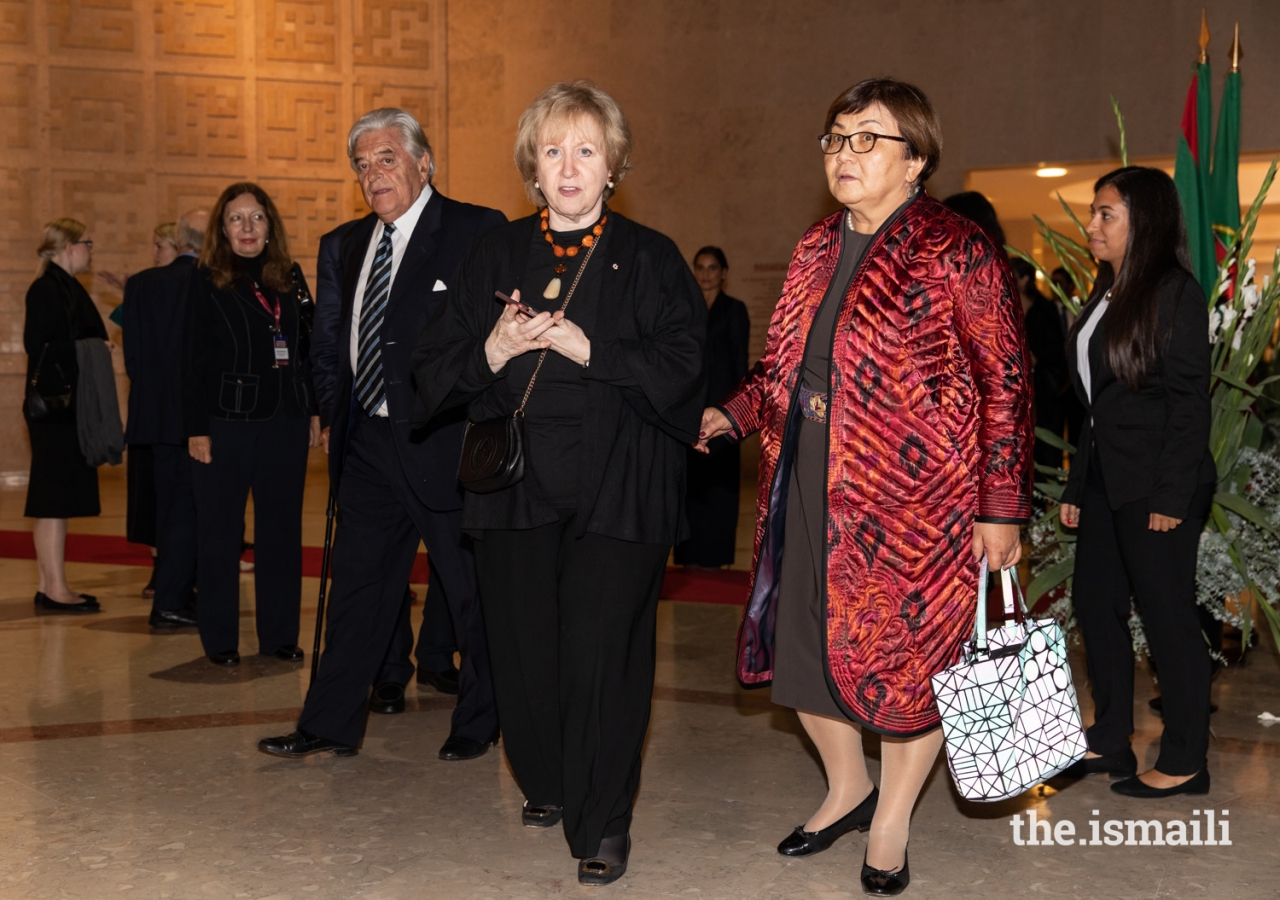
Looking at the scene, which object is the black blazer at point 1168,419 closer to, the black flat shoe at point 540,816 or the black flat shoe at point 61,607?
the black flat shoe at point 540,816

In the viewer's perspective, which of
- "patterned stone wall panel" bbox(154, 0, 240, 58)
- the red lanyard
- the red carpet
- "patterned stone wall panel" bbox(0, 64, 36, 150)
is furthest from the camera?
"patterned stone wall panel" bbox(154, 0, 240, 58)

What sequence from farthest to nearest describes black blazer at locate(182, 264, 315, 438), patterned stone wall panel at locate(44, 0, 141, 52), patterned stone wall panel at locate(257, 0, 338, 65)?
patterned stone wall panel at locate(257, 0, 338, 65) → patterned stone wall panel at locate(44, 0, 141, 52) → black blazer at locate(182, 264, 315, 438)

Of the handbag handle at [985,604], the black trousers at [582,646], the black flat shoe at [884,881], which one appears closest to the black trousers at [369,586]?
the black trousers at [582,646]

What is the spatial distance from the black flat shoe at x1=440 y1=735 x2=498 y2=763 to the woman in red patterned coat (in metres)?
1.38

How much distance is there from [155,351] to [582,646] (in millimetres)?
3992

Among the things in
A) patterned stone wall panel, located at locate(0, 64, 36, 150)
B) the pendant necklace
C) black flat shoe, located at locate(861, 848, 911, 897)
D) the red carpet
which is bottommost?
the red carpet

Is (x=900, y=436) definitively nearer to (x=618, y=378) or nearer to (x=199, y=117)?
(x=618, y=378)

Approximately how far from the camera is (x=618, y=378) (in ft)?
9.64

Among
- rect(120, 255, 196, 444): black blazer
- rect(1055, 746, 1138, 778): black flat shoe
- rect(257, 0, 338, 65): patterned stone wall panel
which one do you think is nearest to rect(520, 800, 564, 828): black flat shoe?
rect(1055, 746, 1138, 778): black flat shoe

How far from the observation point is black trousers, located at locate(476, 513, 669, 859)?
121 inches

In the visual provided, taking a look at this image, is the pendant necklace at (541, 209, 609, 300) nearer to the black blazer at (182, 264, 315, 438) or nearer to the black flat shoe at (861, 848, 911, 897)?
the black flat shoe at (861, 848, 911, 897)

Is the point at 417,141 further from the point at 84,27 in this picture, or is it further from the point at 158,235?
the point at 84,27

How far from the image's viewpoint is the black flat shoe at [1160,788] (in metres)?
3.63

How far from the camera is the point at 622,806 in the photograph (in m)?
3.08
